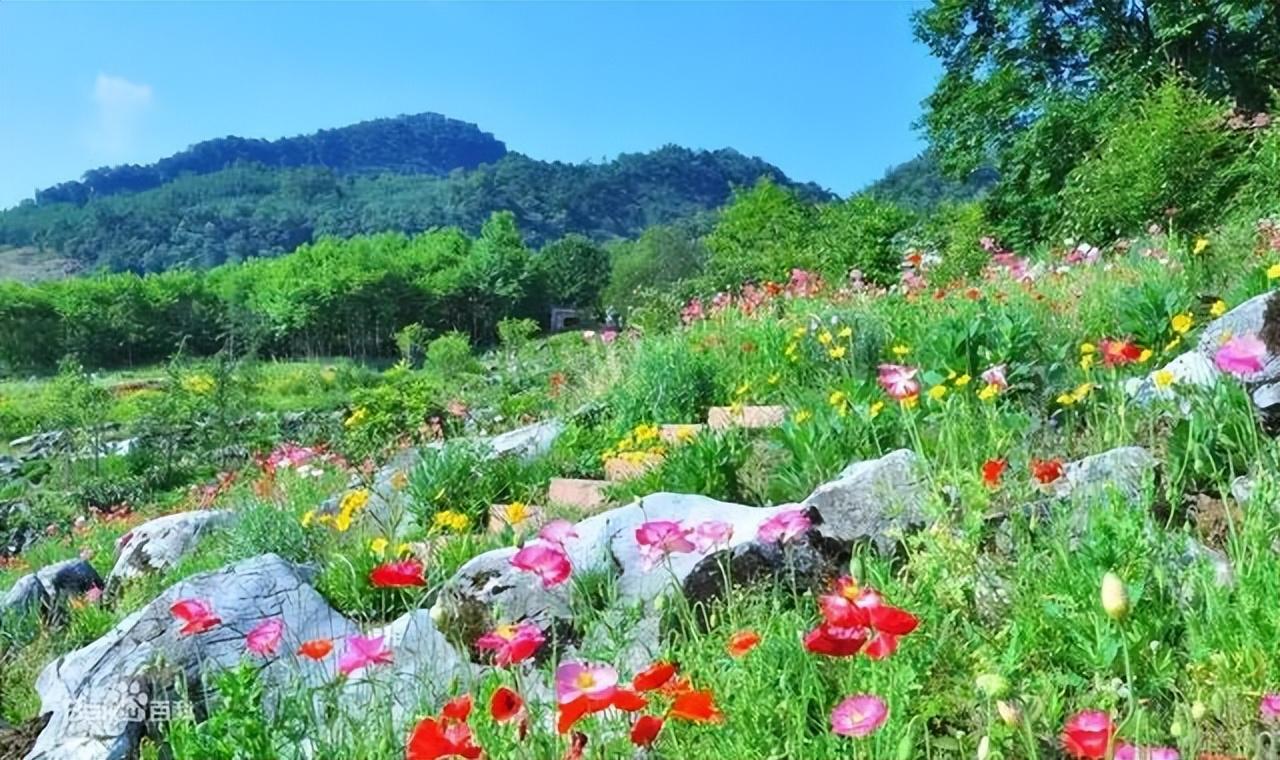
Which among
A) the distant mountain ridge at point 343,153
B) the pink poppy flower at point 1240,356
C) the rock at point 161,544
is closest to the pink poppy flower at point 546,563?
the pink poppy flower at point 1240,356

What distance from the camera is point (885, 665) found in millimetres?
1608

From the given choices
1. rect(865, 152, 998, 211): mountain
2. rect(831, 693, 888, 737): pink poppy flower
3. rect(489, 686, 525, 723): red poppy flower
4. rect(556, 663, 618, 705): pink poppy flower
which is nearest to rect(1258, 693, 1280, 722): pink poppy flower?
rect(831, 693, 888, 737): pink poppy flower

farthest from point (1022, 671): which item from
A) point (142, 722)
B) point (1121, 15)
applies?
point (1121, 15)

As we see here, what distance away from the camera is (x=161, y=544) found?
462cm

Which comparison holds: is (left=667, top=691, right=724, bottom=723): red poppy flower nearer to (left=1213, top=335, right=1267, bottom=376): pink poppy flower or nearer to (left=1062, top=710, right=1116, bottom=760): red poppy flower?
(left=1062, top=710, right=1116, bottom=760): red poppy flower

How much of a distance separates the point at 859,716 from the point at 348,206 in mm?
117172

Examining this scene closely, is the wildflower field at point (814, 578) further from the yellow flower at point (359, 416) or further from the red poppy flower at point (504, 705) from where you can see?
the yellow flower at point (359, 416)

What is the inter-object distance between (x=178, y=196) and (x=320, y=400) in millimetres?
94128

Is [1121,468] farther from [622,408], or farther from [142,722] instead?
[622,408]

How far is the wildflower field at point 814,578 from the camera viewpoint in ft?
4.78

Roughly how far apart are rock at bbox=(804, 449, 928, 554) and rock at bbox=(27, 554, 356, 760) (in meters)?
1.19

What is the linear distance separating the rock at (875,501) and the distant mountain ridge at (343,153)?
17010 centimetres

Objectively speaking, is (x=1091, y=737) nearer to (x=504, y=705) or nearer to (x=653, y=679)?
(x=653, y=679)

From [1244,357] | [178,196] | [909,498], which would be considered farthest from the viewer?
[178,196]
